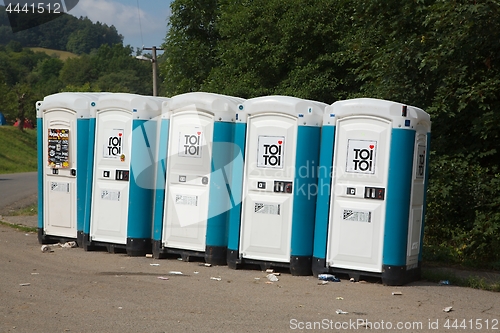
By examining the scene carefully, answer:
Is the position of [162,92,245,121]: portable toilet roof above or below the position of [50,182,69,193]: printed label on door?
above

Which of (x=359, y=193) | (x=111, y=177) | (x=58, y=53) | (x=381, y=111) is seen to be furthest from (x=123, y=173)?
(x=58, y=53)

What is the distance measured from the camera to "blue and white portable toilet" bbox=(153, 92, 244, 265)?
371 inches

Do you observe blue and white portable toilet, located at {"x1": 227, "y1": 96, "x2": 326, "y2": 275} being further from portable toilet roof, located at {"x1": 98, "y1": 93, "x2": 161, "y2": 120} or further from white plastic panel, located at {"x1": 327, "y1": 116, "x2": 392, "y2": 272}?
portable toilet roof, located at {"x1": 98, "y1": 93, "x2": 161, "y2": 120}

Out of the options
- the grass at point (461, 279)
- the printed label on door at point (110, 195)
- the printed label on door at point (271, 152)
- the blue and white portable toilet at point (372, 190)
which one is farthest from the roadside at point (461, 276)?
the printed label on door at point (110, 195)

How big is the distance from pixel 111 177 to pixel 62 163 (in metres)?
1.10

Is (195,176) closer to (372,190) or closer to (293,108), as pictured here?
(293,108)

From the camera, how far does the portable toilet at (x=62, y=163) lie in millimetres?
10656

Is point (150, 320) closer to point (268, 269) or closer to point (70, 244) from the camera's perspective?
point (268, 269)

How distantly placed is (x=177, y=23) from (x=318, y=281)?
824 inches

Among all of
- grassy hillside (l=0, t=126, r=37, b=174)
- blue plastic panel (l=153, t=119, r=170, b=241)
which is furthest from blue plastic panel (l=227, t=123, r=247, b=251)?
grassy hillside (l=0, t=126, r=37, b=174)

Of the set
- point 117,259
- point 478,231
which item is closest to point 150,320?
point 117,259

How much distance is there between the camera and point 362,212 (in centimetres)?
846

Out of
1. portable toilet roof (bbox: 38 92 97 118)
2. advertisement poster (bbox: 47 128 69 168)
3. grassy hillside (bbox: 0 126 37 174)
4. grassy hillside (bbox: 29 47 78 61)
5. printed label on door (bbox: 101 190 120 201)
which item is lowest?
grassy hillside (bbox: 0 126 37 174)

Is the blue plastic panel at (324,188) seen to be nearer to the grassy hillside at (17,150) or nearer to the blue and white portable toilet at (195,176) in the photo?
the blue and white portable toilet at (195,176)
